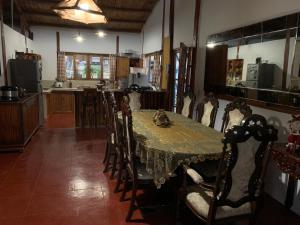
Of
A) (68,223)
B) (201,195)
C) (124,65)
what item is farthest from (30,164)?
(124,65)

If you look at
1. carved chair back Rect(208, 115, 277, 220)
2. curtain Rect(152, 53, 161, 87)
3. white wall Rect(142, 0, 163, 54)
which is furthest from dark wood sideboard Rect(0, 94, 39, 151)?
white wall Rect(142, 0, 163, 54)

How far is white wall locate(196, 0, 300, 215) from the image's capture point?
2.73m

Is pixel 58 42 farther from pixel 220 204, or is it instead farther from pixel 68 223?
pixel 220 204

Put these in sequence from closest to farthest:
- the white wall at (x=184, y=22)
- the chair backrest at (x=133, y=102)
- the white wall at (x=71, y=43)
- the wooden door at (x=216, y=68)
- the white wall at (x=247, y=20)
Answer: the white wall at (x=247, y=20) < the wooden door at (x=216, y=68) < the chair backrest at (x=133, y=102) < the white wall at (x=184, y=22) < the white wall at (x=71, y=43)

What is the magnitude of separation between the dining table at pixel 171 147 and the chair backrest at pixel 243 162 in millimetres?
444

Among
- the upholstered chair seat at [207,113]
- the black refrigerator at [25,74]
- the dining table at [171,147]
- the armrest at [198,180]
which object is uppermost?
the black refrigerator at [25,74]

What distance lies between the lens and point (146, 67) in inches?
344

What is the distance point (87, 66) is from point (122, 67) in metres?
1.30

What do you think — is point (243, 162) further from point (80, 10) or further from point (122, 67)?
point (122, 67)

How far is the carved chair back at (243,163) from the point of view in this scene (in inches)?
61.6

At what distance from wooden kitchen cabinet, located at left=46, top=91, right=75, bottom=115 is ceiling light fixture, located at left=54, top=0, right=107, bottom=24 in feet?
16.0

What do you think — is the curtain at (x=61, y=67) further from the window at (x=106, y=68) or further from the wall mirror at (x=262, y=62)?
the wall mirror at (x=262, y=62)

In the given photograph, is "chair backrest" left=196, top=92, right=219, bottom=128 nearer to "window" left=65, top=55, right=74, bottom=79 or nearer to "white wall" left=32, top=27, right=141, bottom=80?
"white wall" left=32, top=27, right=141, bottom=80

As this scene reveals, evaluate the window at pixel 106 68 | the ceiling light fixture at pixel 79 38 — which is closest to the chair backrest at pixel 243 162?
the ceiling light fixture at pixel 79 38
